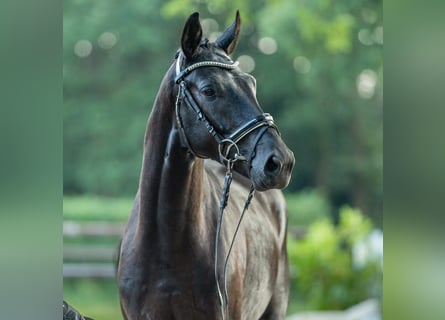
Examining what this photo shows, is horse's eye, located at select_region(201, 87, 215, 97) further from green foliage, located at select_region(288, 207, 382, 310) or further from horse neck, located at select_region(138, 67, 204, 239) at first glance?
green foliage, located at select_region(288, 207, 382, 310)

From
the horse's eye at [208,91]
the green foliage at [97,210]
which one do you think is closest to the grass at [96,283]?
the green foliage at [97,210]

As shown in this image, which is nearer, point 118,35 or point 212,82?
point 212,82

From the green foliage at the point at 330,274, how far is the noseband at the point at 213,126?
538 cm

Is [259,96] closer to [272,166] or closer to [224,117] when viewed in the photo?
[224,117]

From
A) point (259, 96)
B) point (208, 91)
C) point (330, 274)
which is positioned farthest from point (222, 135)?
point (259, 96)

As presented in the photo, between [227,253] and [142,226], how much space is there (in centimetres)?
31

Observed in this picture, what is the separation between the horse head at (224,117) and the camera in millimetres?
2186

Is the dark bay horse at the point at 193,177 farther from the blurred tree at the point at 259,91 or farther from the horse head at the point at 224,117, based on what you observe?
the blurred tree at the point at 259,91

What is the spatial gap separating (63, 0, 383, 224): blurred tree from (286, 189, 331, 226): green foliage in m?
0.90

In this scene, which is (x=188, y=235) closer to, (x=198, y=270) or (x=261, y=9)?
(x=198, y=270)
